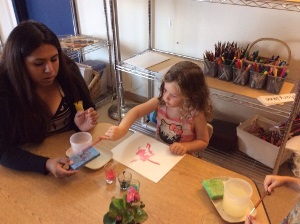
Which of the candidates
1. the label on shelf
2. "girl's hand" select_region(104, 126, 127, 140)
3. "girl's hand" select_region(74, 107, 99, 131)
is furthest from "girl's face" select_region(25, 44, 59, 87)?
the label on shelf

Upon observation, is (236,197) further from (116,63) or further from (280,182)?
(116,63)

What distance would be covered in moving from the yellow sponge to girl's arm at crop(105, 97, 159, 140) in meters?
0.38

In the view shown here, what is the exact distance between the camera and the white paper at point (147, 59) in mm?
1836

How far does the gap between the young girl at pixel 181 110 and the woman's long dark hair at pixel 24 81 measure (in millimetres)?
270

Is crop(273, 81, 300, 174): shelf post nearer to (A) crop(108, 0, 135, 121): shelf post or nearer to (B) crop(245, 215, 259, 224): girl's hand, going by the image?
(B) crop(245, 215, 259, 224): girl's hand

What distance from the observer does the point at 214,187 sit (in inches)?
31.4

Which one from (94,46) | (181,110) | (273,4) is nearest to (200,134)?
(181,110)

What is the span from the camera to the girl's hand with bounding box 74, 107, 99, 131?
1096 mm

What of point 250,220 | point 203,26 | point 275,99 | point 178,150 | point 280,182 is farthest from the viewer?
point 203,26

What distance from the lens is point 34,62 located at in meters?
1.01

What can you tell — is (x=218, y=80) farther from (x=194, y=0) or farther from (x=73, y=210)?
(x=73, y=210)

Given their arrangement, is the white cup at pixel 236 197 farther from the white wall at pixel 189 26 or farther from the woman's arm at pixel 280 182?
the white wall at pixel 189 26

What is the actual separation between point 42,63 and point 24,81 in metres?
0.09

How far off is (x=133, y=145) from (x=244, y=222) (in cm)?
46
